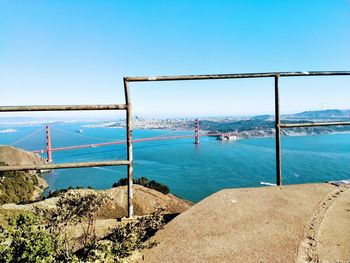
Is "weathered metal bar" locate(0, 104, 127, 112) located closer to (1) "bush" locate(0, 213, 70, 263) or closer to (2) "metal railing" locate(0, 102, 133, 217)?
(2) "metal railing" locate(0, 102, 133, 217)

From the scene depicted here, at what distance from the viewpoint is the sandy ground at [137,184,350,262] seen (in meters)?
1.55

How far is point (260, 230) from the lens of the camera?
181 cm

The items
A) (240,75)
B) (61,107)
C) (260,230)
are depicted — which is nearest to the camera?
(260,230)

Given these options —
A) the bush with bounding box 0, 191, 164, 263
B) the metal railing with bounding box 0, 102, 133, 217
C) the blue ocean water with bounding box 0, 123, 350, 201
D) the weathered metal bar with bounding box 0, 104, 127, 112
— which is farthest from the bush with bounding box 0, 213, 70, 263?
the blue ocean water with bounding box 0, 123, 350, 201

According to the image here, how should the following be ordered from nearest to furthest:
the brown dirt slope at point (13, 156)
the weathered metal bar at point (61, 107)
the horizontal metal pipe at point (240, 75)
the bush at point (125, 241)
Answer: the bush at point (125, 241)
the weathered metal bar at point (61, 107)
the horizontal metal pipe at point (240, 75)
the brown dirt slope at point (13, 156)

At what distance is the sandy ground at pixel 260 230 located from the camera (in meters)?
1.55

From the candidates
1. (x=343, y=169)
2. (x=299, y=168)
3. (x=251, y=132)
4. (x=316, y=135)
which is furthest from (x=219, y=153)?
(x=316, y=135)

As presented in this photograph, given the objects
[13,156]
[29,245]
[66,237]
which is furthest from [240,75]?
[13,156]

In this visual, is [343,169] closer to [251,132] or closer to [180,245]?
[180,245]

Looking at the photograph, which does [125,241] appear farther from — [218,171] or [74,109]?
[218,171]

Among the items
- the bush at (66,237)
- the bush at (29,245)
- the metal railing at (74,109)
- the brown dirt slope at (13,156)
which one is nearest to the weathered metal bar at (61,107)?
the metal railing at (74,109)

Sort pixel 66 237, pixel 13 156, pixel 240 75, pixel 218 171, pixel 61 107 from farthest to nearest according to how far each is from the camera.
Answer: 1. pixel 218 171
2. pixel 13 156
3. pixel 240 75
4. pixel 61 107
5. pixel 66 237

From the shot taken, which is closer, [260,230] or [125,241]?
[125,241]

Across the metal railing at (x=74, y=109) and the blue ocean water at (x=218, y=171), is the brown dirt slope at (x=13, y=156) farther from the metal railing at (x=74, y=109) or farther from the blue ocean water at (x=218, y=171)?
the metal railing at (x=74, y=109)
